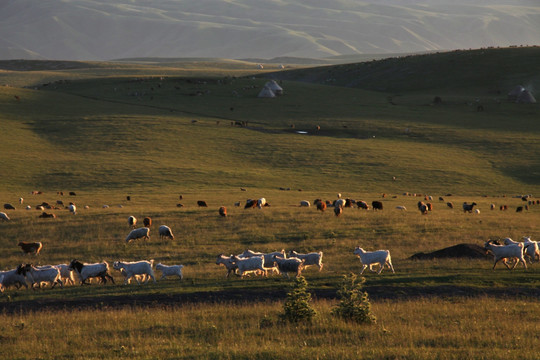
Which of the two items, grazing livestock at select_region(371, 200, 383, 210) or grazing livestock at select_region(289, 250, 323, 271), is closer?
grazing livestock at select_region(289, 250, 323, 271)

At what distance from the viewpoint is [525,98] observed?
10238 cm

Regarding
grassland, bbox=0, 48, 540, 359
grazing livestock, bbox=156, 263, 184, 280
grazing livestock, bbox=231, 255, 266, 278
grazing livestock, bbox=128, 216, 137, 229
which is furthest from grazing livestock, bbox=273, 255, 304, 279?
grazing livestock, bbox=128, 216, 137, 229

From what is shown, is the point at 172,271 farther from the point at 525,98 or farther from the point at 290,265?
the point at 525,98

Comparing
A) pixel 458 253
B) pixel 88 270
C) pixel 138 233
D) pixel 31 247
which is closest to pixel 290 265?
pixel 88 270

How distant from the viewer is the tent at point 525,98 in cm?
10206

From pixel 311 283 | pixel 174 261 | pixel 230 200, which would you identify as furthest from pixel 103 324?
pixel 230 200

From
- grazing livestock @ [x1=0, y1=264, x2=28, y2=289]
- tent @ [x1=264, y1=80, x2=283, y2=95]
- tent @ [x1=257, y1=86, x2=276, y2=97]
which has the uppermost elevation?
tent @ [x1=264, y1=80, x2=283, y2=95]

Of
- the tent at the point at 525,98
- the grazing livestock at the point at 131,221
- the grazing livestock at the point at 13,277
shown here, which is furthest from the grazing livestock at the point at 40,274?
the tent at the point at 525,98

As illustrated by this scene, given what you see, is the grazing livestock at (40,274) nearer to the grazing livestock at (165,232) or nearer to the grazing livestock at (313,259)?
the grazing livestock at (313,259)

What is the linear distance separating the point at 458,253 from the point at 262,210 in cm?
1595

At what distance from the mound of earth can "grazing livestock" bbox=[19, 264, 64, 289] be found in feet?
49.5

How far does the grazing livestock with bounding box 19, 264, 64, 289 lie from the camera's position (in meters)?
23.9

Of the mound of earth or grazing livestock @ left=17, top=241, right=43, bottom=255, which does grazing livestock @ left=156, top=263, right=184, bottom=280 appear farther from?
the mound of earth

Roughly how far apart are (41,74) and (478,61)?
10435cm
